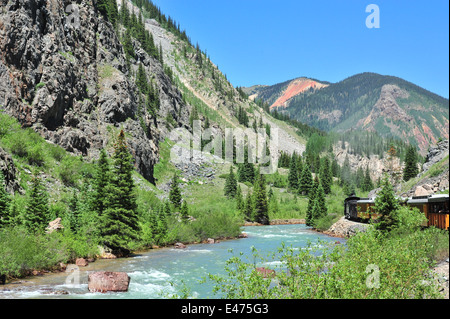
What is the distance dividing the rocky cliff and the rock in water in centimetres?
3921

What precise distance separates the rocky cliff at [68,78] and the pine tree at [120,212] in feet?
85.2

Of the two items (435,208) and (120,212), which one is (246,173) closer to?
(120,212)

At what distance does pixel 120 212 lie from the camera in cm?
3484

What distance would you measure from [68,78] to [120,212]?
39010 millimetres

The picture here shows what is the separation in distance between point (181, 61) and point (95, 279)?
185278 mm

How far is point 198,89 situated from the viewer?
188 m

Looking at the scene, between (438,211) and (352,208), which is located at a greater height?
(438,211)

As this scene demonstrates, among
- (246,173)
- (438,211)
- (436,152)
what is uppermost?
(436,152)

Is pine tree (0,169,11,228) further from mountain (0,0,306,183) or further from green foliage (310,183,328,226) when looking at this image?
green foliage (310,183,328,226)

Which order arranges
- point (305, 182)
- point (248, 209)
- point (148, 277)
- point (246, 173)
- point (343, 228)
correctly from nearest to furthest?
1. point (148, 277)
2. point (343, 228)
3. point (248, 209)
4. point (305, 182)
5. point (246, 173)

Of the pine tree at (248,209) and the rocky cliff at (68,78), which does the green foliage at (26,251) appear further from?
the pine tree at (248,209)

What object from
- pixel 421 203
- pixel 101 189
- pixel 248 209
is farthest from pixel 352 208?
pixel 101 189

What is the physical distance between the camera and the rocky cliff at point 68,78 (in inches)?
2079
